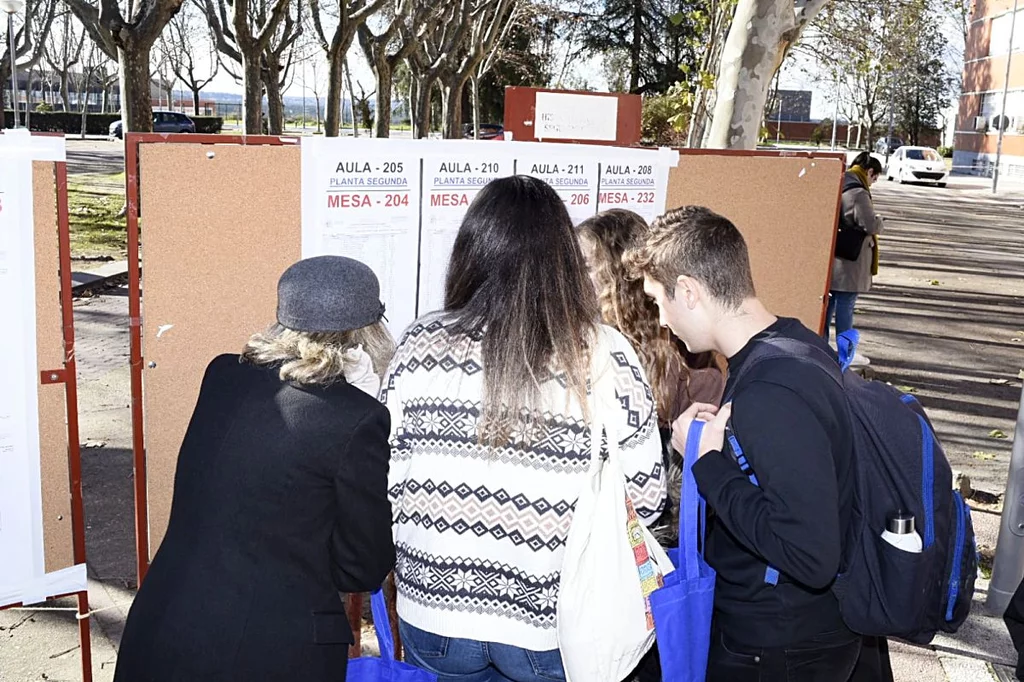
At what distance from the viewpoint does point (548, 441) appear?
1958mm

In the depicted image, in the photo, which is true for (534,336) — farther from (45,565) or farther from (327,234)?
(45,565)

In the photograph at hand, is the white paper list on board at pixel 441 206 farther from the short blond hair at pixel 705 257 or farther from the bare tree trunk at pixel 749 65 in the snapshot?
the bare tree trunk at pixel 749 65

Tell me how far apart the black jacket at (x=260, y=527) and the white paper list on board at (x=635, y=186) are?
241 cm

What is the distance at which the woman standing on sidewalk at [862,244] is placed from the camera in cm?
806

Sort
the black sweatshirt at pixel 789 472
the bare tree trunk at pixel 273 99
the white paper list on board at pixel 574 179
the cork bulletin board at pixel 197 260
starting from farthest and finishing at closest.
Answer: the bare tree trunk at pixel 273 99 → the white paper list on board at pixel 574 179 → the cork bulletin board at pixel 197 260 → the black sweatshirt at pixel 789 472

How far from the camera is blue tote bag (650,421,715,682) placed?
2.11 metres

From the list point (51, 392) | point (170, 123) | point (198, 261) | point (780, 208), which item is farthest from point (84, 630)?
point (170, 123)

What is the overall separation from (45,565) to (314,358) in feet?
5.55

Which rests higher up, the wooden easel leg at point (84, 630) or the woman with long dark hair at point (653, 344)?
the woman with long dark hair at point (653, 344)

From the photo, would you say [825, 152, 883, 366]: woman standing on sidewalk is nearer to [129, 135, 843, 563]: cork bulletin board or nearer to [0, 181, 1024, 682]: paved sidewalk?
[0, 181, 1024, 682]: paved sidewalk

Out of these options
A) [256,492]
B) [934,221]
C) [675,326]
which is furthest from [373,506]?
[934,221]

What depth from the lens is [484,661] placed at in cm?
210

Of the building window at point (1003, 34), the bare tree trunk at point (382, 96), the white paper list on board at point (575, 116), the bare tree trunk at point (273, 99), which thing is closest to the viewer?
the white paper list on board at point (575, 116)

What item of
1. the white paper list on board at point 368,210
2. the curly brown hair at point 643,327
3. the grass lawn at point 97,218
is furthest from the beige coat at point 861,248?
the grass lawn at point 97,218
